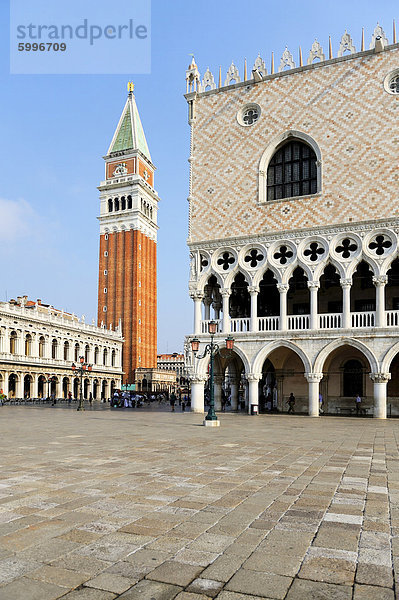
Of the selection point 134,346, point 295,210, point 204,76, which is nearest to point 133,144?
point 134,346

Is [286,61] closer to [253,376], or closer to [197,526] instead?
[253,376]

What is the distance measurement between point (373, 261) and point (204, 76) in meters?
14.6

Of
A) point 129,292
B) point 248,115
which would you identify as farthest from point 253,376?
point 129,292

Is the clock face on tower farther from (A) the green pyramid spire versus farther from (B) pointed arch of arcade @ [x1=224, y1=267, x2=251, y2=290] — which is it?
(B) pointed arch of arcade @ [x1=224, y1=267, x2=251, y2=290]

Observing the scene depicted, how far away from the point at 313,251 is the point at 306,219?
1594 mm

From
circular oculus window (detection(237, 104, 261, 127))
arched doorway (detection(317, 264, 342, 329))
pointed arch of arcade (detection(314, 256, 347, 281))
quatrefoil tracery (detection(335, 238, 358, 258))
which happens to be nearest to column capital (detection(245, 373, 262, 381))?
arched doorway (detection(317, 264, 342, 329))

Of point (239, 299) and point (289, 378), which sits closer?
point (289, 378)

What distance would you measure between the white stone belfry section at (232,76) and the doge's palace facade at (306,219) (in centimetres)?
6

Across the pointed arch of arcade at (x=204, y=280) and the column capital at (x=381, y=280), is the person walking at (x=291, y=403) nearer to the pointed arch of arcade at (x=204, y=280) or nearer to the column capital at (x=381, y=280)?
the pointed arch of arcade at (x=204, y=280)

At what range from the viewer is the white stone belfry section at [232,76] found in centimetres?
2870

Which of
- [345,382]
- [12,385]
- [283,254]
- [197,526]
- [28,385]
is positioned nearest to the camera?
[197,526]

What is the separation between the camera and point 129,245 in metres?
76.4

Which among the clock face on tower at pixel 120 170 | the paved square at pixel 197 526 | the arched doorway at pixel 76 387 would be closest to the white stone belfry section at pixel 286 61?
the paved square at pixel 197 526

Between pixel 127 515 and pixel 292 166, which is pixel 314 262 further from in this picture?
pixel 127 515
